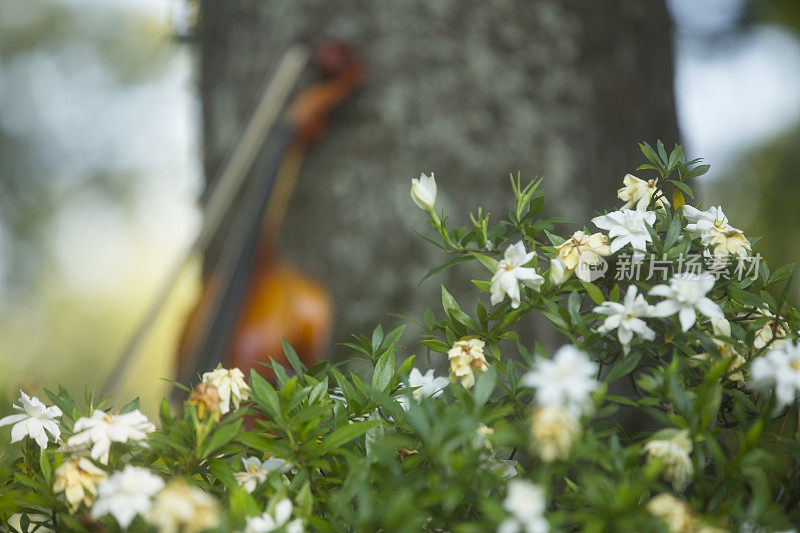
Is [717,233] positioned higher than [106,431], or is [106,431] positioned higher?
[717,233]

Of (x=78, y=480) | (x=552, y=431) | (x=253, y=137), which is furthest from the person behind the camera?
(x=253, y=137)

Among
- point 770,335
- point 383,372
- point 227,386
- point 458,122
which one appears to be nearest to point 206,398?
point 227,386

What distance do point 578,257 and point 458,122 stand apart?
3.82 feet

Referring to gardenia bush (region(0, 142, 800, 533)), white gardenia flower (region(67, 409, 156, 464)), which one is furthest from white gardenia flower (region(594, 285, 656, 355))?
white gardenia flower (region(67, 409, 156, 464))

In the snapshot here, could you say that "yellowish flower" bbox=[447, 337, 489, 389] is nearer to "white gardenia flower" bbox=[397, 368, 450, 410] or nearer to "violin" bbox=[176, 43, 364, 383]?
"white gardenia flower" bbox=[397, 368, 450, 410]

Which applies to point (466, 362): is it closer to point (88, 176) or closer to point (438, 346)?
point (438, 346)

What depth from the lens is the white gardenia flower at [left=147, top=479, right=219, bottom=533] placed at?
1.05 ft

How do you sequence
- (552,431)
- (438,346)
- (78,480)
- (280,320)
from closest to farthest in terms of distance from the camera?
1. (552,431)
2. (78,480)
3. (438,346)
4. (280,320)

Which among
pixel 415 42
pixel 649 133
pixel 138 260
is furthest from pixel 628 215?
pixel 138 260

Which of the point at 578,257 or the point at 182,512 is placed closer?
the point at 182,512

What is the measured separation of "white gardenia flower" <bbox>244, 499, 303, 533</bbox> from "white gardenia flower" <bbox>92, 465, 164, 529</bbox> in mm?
63

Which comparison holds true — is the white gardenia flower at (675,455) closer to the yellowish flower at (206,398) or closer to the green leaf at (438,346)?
the green leaf at (438,346)

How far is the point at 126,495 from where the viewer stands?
14.9 inches

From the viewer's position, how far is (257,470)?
0.48m
